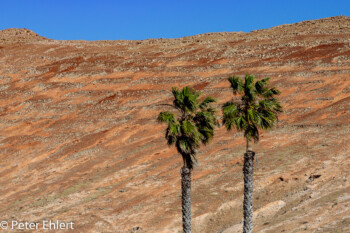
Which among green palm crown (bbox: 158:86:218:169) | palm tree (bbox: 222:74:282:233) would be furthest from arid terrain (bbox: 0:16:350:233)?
green palm crown (bbox: 158:86:218:169)

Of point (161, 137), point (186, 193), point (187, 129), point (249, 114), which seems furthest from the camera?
point (161, 137)

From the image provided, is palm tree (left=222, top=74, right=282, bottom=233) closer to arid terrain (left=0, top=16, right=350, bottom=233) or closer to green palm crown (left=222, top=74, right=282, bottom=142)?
green palm crown (left=222, top=74, right=282, bottom=142)

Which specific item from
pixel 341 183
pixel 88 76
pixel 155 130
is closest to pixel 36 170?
pixel 155 130

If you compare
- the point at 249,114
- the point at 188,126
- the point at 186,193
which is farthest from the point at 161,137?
the point at 249,114

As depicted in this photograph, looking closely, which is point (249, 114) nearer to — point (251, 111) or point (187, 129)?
point (251, 111)

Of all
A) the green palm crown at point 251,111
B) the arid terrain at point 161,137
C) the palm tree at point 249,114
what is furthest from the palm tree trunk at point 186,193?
the arid terrain at point 161,137

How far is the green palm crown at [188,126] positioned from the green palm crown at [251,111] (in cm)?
100

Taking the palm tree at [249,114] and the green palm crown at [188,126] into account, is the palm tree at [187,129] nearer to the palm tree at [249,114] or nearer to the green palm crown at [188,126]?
the green palm crown at [188,126]

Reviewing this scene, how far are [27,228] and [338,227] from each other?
23301 millimetres

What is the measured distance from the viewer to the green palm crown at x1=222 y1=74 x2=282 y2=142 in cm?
2306

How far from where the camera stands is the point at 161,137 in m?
50.9

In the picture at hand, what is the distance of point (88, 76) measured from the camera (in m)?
74.1

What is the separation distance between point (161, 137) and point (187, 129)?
28.1 metres

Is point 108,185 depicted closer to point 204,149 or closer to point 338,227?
point 204,149
